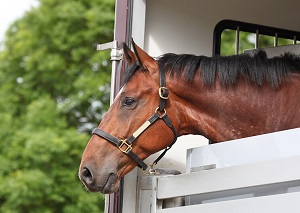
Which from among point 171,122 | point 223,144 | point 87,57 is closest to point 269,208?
point 223,144

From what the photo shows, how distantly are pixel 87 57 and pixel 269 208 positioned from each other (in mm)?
10235

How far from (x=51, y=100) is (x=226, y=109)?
349 inches

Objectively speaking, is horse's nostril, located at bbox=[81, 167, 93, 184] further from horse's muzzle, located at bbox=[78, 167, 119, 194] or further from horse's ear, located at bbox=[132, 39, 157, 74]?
horse's ear, located at bbox=[132, 39, 157, 74]

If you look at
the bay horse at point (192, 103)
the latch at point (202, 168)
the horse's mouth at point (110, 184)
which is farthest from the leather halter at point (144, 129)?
the latch at point (202, 168)

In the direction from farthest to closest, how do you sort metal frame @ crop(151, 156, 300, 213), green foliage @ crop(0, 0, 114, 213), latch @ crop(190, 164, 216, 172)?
green foliage @ crop(0, 0, 114, 213) → latch @ crop(190, 164, 216, 172) → metal frame @ crop(151, 156, 300, 213)

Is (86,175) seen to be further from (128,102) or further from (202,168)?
(202,168)

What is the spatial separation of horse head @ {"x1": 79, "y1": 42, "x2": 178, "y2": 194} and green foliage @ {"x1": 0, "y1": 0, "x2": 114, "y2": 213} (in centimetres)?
767

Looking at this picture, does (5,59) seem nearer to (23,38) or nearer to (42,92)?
(23,38)

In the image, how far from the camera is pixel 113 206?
3387mm

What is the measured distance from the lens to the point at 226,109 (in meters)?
3.29

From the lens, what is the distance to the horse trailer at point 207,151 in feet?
8.10

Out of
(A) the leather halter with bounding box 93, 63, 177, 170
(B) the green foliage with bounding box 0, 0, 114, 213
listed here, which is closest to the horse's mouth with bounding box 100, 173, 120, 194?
(A) the leather halter with bounding box 93, 63, 177, 170

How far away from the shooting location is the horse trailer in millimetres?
2469

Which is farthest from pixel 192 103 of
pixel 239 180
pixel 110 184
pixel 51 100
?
pixel 51 100
